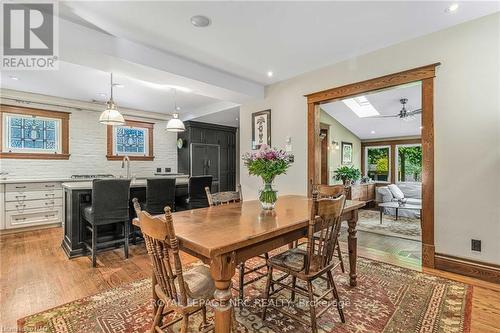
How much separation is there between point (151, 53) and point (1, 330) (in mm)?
2921


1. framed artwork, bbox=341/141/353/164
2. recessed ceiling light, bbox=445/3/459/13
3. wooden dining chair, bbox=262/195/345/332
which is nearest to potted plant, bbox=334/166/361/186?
framed artwork, bbox=341/141/353/164

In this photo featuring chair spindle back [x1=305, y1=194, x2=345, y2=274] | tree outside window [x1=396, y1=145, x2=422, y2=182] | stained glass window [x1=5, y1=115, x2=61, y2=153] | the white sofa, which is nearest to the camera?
chair spindle back [x1=305, y1=194, x2=345, y2=274]

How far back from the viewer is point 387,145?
7.97 m

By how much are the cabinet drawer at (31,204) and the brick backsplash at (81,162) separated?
61 cm

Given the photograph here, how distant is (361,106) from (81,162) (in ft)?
21.6

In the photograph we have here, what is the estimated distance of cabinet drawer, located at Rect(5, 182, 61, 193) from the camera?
4203 mm

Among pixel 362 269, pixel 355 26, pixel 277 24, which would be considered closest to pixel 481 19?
Result: pixel 355 26

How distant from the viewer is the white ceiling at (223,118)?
6099 millimetres

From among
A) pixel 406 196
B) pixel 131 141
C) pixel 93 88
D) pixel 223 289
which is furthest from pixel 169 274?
pixel 406 196

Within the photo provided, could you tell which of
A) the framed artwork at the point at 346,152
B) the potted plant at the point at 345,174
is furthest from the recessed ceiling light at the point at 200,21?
the framed artwork at the point at 346,152

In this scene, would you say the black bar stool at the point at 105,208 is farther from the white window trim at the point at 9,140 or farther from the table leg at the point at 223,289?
the white window trim at the point at 9,140

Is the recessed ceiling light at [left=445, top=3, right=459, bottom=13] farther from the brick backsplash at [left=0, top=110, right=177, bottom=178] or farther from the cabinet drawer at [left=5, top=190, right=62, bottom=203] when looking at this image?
the cabinet drawer at [left=5, top=190, right=62, bottom=203]

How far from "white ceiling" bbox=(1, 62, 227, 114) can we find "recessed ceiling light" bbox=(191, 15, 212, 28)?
183 cm

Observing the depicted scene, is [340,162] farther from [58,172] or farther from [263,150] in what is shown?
[58,172]
